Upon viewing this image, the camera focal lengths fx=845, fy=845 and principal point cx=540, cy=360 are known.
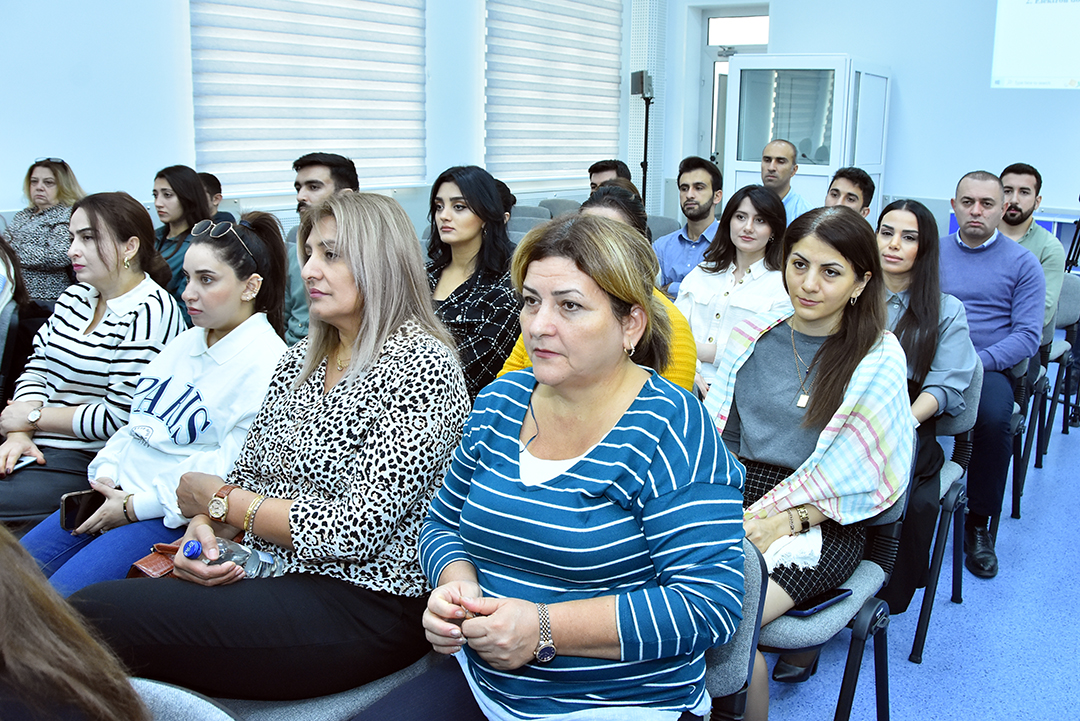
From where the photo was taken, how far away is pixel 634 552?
53.4 inches

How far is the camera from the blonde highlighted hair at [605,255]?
1467 millimetres

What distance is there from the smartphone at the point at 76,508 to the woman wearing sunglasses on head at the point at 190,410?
0.08 ft

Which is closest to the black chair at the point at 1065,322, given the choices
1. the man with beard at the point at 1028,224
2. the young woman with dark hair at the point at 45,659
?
the man with beard at the point at 1028,224

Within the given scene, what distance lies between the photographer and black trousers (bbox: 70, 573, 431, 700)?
1.52 m

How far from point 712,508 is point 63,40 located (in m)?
4.95

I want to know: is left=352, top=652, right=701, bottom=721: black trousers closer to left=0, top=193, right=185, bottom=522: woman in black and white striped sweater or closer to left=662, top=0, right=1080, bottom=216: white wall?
left=0, top=193, right=185, bottom=522: woman in black and white striped sweater

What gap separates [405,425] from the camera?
1.63 metres

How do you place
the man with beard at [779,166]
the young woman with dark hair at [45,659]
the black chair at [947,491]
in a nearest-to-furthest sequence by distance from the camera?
the young woman with dark hair at [45,659]
the black chair at [947,491]
the man with beard at [779,166]

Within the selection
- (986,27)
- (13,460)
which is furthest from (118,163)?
(986,27)

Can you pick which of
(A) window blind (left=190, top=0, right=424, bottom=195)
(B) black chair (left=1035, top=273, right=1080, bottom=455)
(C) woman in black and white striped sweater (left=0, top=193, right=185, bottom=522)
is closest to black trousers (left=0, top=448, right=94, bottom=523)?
(C) woman in black and white striped sweater (left=0, top=193, right=185, bottom=522)

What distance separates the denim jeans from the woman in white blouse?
1957mm

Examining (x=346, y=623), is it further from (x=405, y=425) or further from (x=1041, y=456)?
(x=1041, y=456)

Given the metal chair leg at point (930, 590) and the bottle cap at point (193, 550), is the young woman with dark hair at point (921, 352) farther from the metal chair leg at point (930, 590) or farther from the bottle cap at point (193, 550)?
the bottle cap at point (193, 550)

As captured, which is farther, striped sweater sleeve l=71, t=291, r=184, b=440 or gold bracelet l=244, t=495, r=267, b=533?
striped sweater sleeve l=71, t=291, r=184, b=440
